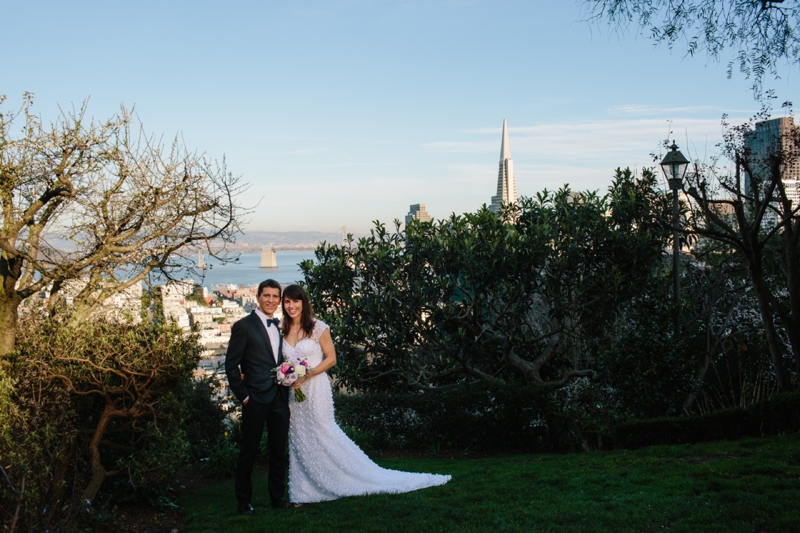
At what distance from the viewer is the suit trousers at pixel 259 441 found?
5.49 meters

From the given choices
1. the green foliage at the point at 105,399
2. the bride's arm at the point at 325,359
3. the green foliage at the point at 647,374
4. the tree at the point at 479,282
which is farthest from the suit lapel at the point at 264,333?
the green foliage at the point at 647,374

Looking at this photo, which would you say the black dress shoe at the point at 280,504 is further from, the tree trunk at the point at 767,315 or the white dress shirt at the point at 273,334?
the tree trunk at the point at 767,315

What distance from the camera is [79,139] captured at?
7.62 meters

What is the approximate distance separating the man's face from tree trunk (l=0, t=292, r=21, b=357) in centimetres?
274

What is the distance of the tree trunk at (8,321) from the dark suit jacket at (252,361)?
256cm

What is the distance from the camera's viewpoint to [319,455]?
5926 millimetres

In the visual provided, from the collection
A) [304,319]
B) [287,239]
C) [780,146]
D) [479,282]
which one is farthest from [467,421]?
[287,239]

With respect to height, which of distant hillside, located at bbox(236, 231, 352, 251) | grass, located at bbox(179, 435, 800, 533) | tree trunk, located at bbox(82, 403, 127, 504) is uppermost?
distant hillside, located at bbox(236, 231, 352, 251)

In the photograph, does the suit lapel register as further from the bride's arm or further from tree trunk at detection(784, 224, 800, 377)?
tree trunk at detection(784, 224, 800, 377)

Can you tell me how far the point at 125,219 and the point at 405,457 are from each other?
16.2 feet

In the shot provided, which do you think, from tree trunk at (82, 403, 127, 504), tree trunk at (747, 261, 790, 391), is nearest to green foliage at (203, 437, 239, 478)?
tree trunk at (82, 403, 127, 504)

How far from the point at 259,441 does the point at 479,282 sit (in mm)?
6210

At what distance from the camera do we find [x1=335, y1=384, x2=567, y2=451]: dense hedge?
933 centimetres

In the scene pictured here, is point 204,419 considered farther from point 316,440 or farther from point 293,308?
point 293,308
